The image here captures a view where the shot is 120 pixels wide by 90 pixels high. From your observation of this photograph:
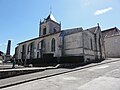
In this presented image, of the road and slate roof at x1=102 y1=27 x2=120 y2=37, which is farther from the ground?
slate roof at x1=102 y1=27 x2=120 y2=37

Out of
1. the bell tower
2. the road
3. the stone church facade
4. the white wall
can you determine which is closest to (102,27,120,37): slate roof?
the white wall

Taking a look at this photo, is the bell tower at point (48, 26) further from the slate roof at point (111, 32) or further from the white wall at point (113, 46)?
the white wall at point (113, 46)

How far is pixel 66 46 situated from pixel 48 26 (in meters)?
14.5

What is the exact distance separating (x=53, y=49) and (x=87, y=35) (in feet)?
29.9

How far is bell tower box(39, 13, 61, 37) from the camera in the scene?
40.5 metres

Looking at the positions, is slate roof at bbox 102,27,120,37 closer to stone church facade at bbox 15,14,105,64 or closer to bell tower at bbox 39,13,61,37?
stone church facade at bbox 15,14,105,64

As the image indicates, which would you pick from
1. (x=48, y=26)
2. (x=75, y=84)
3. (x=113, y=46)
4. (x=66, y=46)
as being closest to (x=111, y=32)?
(x=113, y=46)

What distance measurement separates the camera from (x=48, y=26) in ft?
132

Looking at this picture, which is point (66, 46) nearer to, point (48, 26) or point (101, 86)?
point (48, 26)

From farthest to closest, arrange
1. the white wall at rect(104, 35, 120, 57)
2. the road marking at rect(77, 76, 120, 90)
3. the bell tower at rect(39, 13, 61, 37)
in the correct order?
the bell tower at rect(39, 13, 61, 37) < the white wall at rect(104, 35, 120, 57) < the road marking at rect(77, 76, 120, 90)

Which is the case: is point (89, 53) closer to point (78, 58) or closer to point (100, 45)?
point (78, 58)

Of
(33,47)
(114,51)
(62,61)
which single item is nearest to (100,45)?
(114,51)

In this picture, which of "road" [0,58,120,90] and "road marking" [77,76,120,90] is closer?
"road marking" [77,76,120,90]

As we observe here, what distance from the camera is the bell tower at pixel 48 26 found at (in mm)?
40522
